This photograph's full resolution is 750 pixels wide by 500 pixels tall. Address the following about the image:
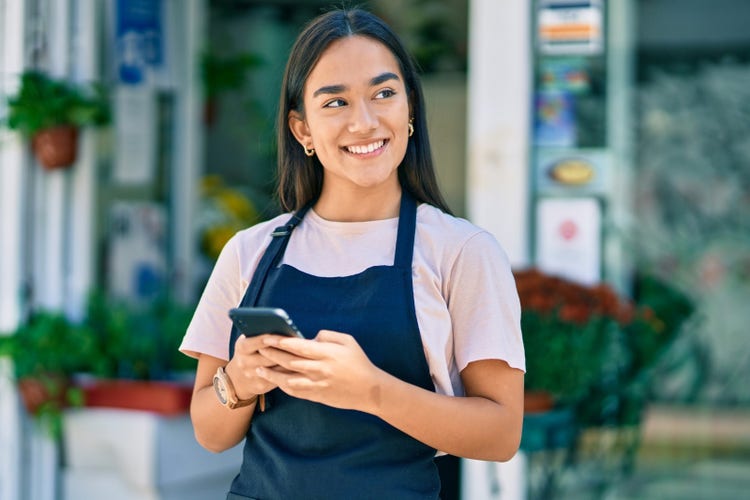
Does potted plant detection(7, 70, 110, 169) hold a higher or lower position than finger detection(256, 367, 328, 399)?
higher

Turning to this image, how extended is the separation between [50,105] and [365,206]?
271 cm

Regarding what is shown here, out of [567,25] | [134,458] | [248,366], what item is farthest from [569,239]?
[248,366]

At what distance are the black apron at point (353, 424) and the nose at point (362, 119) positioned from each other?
174 millimetres

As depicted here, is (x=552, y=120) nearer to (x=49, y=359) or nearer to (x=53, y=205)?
(x=53, y=205)

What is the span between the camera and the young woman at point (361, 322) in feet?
5.11

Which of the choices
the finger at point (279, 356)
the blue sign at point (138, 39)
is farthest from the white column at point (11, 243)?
the finger at point (279, 356)

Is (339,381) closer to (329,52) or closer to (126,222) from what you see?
(329,52)

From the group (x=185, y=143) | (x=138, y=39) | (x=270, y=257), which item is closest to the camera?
(x=270, y=257)

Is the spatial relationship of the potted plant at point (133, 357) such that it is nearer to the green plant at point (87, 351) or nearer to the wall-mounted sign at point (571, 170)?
the green plant at point (87, 351)

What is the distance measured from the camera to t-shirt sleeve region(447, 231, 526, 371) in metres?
1.60

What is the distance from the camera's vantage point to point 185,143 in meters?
5.08

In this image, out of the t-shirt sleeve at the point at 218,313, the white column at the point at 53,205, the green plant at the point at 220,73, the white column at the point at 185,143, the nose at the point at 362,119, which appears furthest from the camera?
the green plant at the point at 220,73

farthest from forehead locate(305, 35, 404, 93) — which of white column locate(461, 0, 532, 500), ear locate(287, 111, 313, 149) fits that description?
white column locate(461, 0, 532, 500)

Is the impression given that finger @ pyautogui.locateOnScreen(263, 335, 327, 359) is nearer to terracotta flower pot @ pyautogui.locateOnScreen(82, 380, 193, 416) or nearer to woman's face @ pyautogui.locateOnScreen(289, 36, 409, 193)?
woman's face @ pyautogui.locateOnScreen(289, 36, 409, 193)
